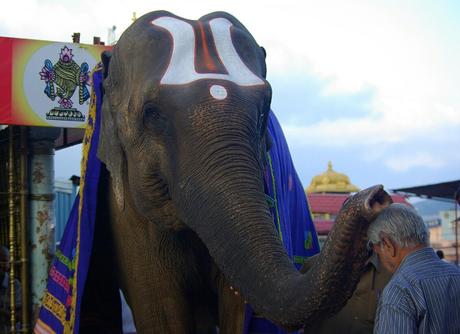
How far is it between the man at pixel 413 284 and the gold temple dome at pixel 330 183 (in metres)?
22.2

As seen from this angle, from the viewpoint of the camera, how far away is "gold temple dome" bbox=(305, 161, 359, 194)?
2514 centimetres

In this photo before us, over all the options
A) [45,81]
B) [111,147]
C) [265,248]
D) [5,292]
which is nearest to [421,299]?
[265,248]

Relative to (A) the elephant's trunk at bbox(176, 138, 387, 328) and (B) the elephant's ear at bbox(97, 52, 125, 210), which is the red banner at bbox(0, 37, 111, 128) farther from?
(A) the elephant's trunk at bbox(176, 138, 387, 328)

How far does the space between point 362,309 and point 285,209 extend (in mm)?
883

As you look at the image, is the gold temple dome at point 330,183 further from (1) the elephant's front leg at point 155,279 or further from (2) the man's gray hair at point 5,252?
(1) the elephant's front leg at point 155,279

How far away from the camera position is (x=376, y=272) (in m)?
3.87

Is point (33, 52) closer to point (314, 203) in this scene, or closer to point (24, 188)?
point (24, 188)

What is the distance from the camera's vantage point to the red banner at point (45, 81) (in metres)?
5.39

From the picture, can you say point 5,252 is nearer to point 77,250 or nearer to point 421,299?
point 77,250

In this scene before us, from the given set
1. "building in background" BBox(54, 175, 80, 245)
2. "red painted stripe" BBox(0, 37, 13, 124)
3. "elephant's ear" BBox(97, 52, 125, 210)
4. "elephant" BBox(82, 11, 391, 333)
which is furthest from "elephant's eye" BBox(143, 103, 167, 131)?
"building in background" BBox(54, 175, 80, 245)

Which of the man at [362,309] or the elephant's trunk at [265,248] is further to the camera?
the man at [362,309]

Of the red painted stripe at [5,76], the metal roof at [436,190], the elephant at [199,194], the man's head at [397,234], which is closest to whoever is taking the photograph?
the man's head at [397,234]

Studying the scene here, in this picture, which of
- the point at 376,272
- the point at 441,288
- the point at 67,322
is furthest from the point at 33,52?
the point at 441,288

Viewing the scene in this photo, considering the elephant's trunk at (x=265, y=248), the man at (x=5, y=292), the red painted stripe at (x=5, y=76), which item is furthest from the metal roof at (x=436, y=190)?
the elephant's trunk at (x=265, y=248)
